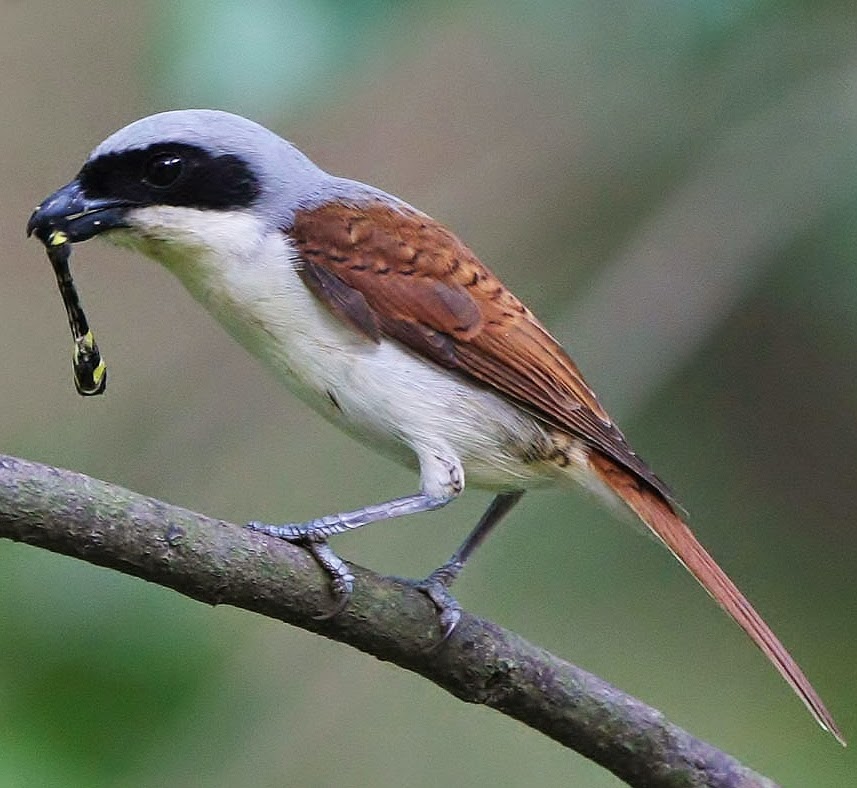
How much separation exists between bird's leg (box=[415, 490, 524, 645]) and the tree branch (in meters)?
0.03

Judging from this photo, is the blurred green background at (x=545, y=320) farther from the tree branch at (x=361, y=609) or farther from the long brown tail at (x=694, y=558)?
the long brown tail at (x=694, y=558)

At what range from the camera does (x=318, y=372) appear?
11.7ft

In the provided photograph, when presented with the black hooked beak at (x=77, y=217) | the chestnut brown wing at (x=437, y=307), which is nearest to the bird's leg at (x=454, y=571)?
the chestnut brown wing at (x=437, y=307)

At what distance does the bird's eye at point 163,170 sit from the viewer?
3.60 m

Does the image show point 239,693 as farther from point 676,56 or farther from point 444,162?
point 444,162

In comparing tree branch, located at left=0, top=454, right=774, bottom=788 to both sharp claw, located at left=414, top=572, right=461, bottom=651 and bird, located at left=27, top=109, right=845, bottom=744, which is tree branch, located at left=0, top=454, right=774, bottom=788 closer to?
sharp claw, located at left=414, top=572, right=461, bottom=651

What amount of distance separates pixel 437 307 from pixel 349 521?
0.68m

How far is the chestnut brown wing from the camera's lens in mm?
3699

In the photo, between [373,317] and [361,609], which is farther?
[373,317]

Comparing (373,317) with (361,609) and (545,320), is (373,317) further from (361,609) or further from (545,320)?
(545,320)

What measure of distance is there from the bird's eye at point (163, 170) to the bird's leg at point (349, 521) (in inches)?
32.7

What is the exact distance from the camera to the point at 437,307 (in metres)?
3.77

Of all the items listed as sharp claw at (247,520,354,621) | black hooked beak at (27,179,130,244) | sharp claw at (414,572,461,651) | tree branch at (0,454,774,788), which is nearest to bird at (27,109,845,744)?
black hooked beak at (27,179,130,244)

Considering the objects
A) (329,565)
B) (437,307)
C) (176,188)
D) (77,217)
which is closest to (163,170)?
(176,188)
